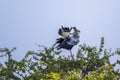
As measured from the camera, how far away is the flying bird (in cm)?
Answer: 1998

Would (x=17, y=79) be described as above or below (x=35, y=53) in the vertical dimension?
below

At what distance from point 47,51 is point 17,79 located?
279 cm

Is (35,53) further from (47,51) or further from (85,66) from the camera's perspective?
(85,66)

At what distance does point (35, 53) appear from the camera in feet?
68.3

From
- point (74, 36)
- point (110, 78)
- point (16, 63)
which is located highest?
point (74, 36)

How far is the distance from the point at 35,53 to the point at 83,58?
3.11m

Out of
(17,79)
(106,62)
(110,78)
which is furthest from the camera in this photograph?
(106,62)

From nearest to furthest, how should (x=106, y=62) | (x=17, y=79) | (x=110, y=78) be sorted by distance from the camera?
(x=110, y=78) < (x=17, y=79) < (x=106, y=62)

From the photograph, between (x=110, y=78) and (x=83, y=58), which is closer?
(x=110, y=78)

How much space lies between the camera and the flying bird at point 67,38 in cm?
1998

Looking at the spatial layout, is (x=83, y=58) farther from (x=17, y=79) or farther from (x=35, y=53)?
(x=17, y=79)

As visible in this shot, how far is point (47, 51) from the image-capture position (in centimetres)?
2067

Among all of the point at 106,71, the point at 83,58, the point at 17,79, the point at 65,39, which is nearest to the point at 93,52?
the point at 83,58

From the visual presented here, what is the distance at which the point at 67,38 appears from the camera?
20.3 m
